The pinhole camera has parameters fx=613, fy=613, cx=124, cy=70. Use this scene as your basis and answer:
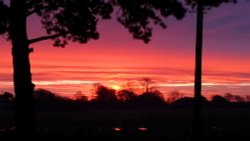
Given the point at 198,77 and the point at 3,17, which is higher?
the point at 3,17

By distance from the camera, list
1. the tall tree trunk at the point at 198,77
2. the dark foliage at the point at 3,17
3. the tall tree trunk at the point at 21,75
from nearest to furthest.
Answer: the tall tree trunk at the point at 21,75
the dark foliage at the point at 3,17
the tall tree trunk at the point at 198,77

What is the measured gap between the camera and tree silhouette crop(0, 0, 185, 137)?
31109mm

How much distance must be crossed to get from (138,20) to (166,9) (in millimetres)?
1801

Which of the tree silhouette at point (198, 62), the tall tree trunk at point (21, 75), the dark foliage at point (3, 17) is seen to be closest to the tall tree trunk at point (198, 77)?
the tree silhouette at point (198, 62)

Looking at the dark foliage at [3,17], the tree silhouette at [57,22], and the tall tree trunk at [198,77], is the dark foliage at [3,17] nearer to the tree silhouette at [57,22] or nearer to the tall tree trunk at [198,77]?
the tree silhouette at [57,22]

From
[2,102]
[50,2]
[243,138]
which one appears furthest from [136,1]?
[2,102]

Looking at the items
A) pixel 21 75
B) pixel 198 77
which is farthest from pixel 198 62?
pixel 21 75

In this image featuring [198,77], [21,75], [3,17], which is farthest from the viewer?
[198,77]

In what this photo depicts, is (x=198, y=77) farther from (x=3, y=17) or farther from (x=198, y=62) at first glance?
(x=3, y=17)

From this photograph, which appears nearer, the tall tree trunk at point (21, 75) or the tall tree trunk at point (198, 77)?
the tall tree trunk at point (21, 75)

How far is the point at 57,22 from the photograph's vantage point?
34125mm

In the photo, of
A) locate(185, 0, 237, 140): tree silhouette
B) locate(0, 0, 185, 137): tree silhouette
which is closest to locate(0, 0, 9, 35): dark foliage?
locate(0, 0, 185, 137): tree silhouette

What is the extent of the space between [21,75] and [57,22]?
4488 mm

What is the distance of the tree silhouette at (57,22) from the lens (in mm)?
31109
